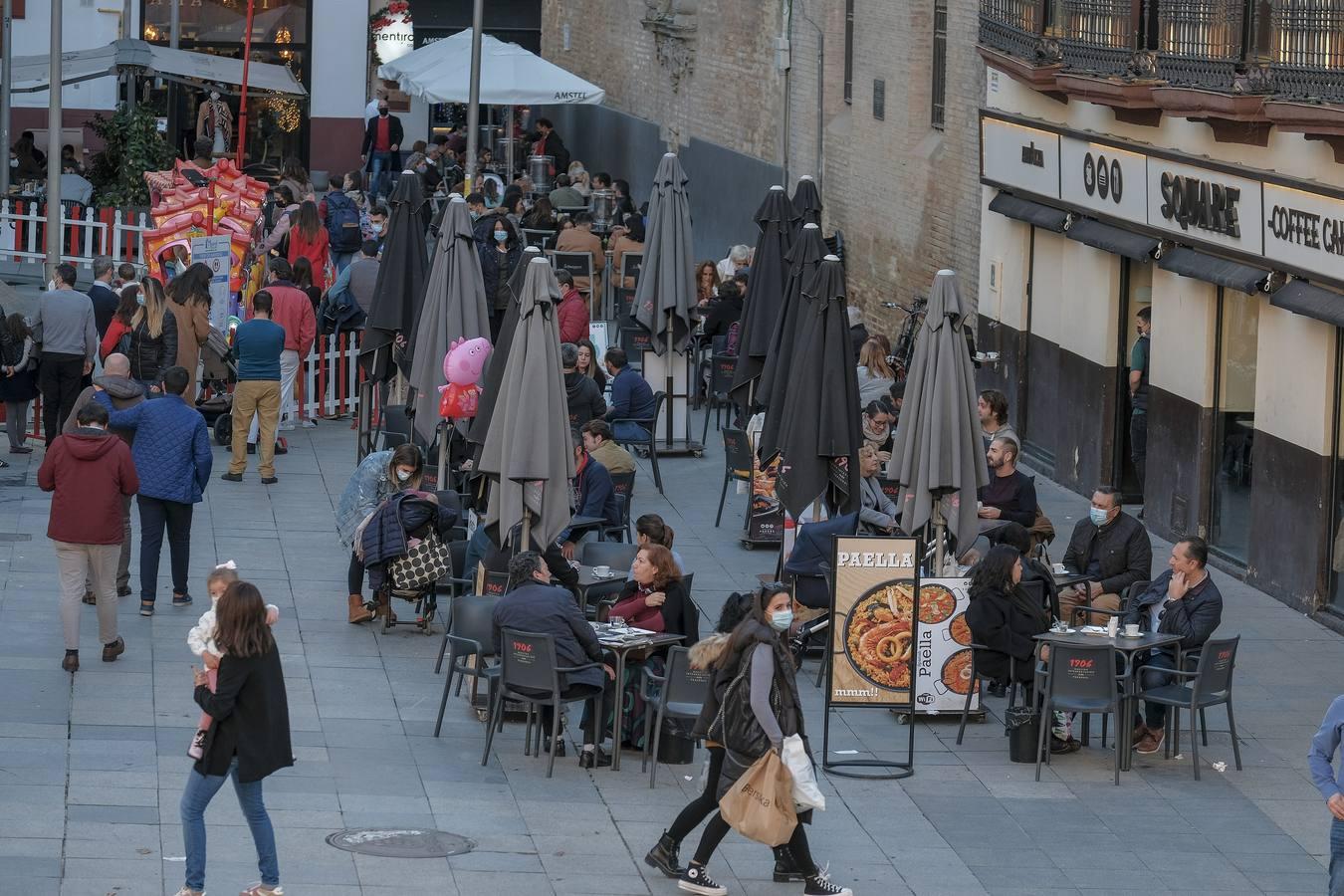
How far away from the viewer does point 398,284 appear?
19641mm

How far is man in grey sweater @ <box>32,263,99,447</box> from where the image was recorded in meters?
19.5

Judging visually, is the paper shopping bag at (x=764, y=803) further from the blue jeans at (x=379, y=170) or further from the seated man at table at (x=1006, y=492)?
the blue jeans at (x=379, y=170)

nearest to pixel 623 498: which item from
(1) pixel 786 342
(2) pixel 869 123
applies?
(1) pixel 786 342

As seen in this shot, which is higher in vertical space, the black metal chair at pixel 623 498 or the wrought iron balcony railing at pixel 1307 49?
the wrought iron balcony railing at pixel 1307 49

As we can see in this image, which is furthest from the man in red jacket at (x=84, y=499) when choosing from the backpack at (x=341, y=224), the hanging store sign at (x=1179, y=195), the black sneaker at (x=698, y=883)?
the backpack at (x=341, y=224)

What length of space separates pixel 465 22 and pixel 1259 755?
41160mm

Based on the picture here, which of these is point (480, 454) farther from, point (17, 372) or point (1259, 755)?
point (17, 372)

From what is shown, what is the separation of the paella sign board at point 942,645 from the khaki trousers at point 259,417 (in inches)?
316

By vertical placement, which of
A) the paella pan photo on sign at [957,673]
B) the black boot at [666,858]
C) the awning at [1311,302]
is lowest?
the black boot at [666,858]

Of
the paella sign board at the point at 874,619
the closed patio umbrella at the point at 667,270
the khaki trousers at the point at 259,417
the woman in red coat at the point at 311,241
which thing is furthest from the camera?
the woman in red coat at the point at 311,241

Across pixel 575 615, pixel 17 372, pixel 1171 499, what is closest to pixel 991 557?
pixel 575 615

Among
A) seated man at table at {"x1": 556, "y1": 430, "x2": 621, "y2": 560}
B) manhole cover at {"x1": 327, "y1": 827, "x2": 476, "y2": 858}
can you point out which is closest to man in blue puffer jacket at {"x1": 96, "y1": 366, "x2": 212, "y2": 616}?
seated man at table at {"x1": 556, "y1": 430, "x2": 621, "y2": 560}

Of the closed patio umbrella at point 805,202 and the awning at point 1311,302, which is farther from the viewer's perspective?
the closed patio umbrella at point 805,202

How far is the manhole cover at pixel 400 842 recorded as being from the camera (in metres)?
11.2
